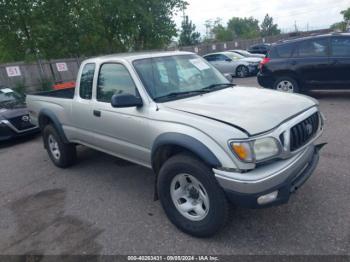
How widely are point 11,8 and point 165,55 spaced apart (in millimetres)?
9281

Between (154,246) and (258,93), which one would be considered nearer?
(154,246)

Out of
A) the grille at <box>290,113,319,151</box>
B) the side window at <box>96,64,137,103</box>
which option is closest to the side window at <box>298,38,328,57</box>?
the grille at <box>290,113,319,151</box>

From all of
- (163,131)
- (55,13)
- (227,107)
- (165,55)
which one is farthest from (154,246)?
(55,13)

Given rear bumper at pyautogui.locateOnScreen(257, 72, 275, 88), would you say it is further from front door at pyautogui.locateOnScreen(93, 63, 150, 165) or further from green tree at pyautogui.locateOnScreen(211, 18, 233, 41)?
green tree at pyautogui.locateOnScreen(211, 18, 233, 41)

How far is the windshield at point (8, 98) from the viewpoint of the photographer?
27.8 ft

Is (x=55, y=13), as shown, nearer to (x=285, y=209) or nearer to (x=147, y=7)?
(x=147, y=7)

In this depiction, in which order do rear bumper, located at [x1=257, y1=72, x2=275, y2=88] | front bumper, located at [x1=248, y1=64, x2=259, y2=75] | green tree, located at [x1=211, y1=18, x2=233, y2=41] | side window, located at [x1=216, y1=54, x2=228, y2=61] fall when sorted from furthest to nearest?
green tree, located at [x1=211, y1=18, x2=233, y2=41], side window, located at [x1=216, y1=54, x2=228, y2=61], front bumper, located at [x1=248, y1=64, x2=259, y2=75], rear bumper, located at [x1=257, y1=72, x2=275, y2=88]

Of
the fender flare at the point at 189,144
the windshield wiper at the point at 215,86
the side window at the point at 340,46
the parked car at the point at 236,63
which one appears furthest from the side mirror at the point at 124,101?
the parked car at the point at 236,63

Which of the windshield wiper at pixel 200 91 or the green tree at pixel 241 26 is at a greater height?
the green tree at pixel 241 26

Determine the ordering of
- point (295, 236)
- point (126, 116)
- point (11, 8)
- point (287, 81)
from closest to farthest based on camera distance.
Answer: point (295, 236) < point (126, 116) < point (287, 81) < point (11, 8)

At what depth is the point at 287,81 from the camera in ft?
29.6

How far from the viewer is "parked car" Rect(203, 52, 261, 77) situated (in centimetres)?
1629

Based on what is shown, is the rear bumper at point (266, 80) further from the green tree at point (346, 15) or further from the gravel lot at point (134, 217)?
the green tree at point (346, 15)

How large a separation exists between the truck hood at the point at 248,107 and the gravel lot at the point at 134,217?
113 centimetres
